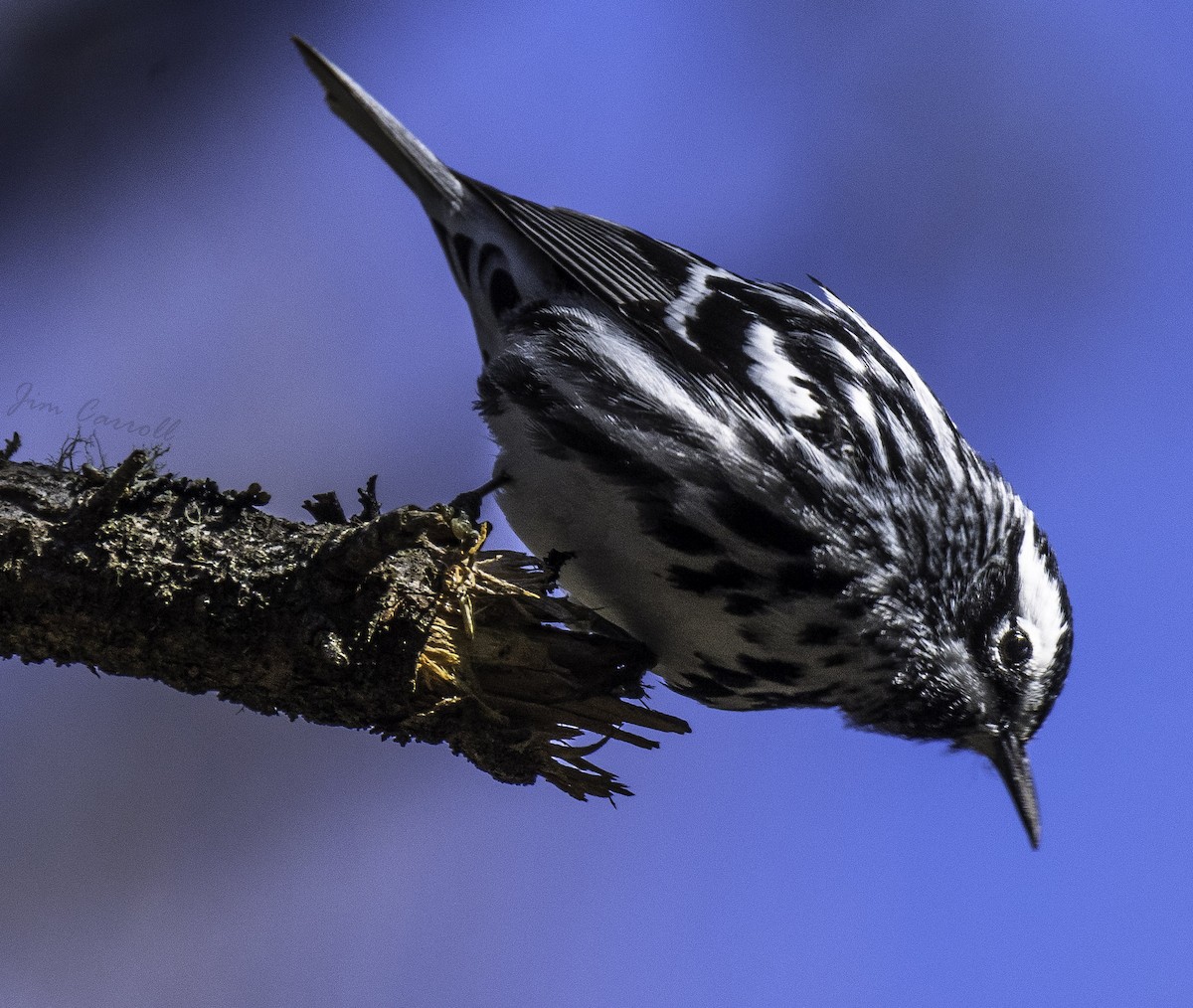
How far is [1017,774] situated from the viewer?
8.25ft

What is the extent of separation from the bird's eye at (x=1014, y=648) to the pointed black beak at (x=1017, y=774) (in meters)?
0.16

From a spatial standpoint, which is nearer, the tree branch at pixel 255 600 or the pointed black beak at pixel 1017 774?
the tree branch at pixel 255 600

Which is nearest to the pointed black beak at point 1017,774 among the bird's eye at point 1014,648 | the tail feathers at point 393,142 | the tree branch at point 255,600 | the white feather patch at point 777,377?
the bird's eye at point 1014,648

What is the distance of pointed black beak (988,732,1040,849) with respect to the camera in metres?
2.51

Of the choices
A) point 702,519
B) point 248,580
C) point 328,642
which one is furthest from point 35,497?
point 702,519

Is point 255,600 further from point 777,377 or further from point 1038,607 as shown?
point 1038,607

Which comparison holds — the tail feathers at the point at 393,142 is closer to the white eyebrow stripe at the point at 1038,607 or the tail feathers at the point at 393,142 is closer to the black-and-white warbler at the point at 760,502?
the black-and-white warbler at the point at 760,502

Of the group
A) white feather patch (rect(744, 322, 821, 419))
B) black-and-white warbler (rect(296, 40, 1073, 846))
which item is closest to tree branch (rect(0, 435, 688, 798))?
black-and-white warbler (rect(296, 40, 1073, 846))

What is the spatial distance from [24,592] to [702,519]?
115 cm

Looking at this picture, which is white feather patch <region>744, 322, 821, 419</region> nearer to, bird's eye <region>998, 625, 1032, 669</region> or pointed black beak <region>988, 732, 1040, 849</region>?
bird's eye <region>998, 625, 1032, 669</region>

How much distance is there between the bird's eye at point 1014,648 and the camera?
2479 millimetres

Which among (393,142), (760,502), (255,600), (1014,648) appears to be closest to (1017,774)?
(1014,648)

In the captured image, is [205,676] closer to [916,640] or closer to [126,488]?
[126,488]

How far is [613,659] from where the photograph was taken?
2055mm
